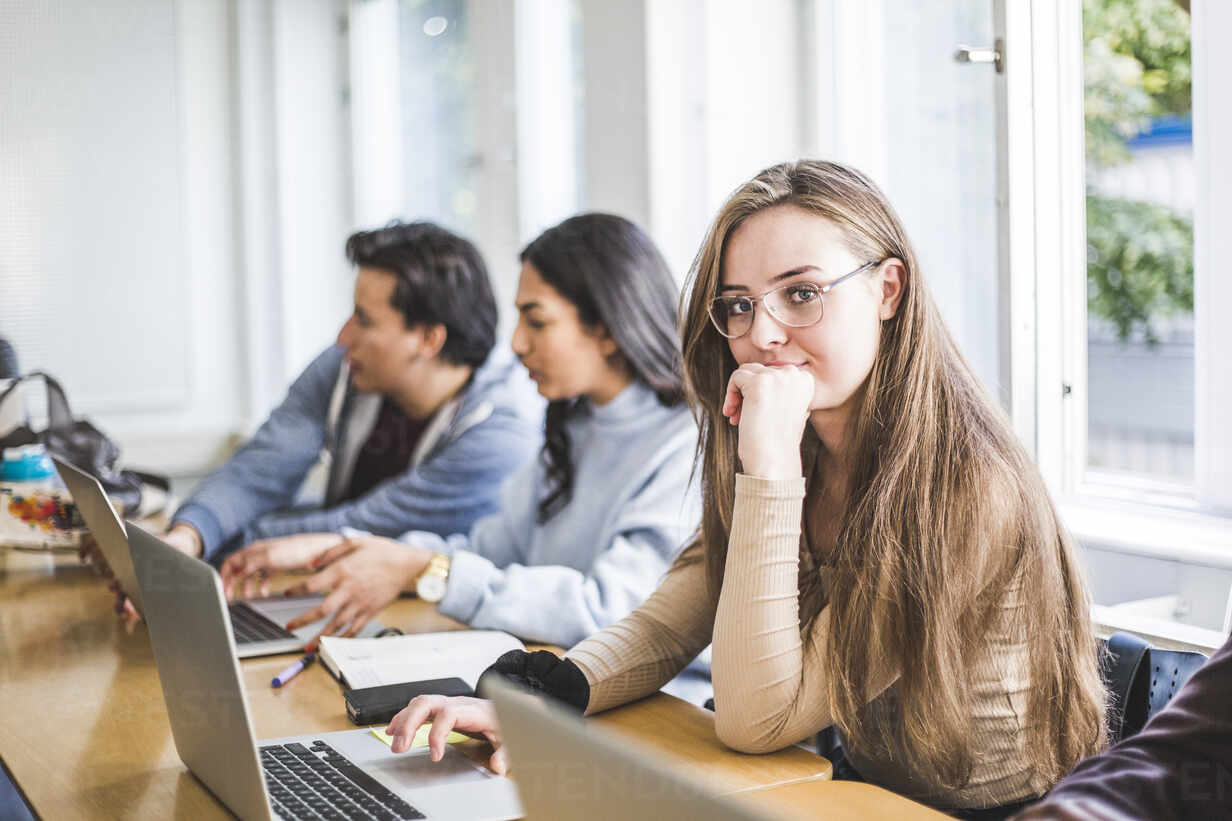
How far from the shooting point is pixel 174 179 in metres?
3.56

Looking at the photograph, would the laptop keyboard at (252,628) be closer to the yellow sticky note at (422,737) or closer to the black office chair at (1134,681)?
the yellow sticky note at (422,737)

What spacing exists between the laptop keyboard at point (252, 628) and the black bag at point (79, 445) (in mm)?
621

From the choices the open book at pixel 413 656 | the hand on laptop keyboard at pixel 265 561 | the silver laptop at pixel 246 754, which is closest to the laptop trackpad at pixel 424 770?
the silver laptop at pixel 246 754

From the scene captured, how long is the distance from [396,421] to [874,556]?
5.25 feet

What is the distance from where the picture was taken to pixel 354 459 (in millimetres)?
2639

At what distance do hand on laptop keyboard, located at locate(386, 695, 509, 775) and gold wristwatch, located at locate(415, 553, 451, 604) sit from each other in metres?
0.56

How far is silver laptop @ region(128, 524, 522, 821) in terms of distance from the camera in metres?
0.91

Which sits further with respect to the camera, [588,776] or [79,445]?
[79,445]

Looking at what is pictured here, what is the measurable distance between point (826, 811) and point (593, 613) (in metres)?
0.64

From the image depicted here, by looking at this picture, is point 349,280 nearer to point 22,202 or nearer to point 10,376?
point 22,202

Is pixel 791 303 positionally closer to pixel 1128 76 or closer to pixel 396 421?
pixel 1128 76

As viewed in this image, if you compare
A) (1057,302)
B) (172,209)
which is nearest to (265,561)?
(1057,302)

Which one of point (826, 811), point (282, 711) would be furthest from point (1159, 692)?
point (282, 711)

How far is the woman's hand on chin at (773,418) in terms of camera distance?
119 centimetres
